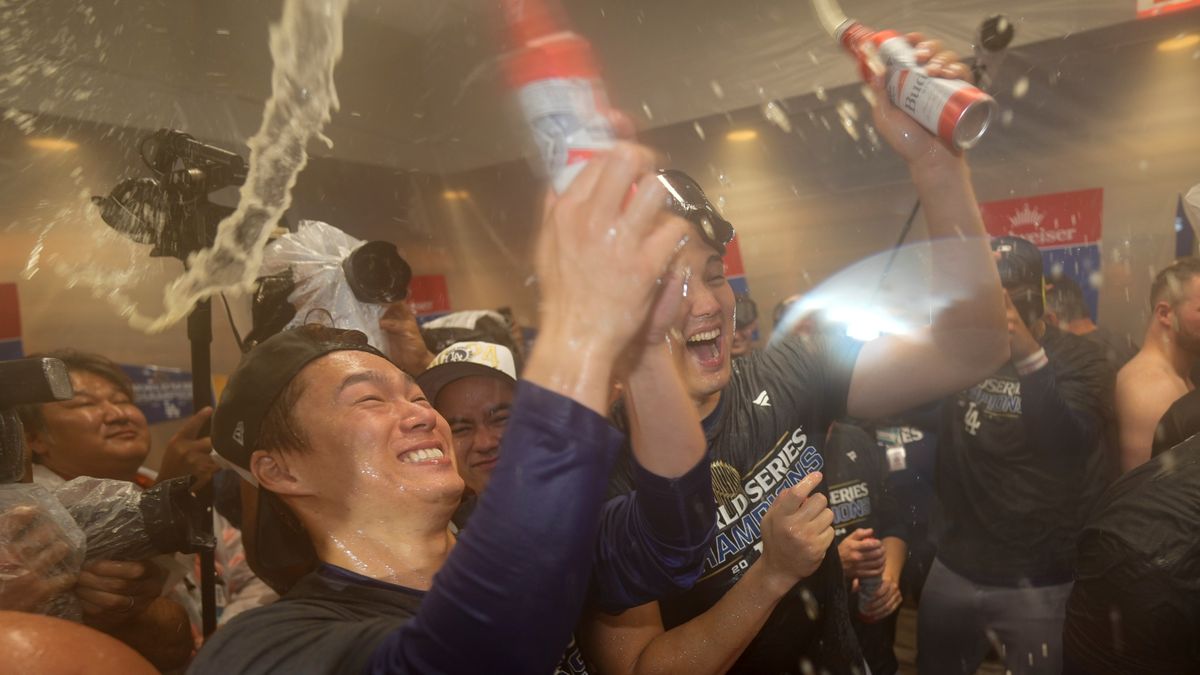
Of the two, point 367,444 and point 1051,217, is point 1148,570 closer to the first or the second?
A: point 367,444

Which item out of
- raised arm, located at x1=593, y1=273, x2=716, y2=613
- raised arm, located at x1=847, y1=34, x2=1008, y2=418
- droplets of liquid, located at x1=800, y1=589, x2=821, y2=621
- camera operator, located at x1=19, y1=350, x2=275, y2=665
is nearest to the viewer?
raised arm, located at x1=593, y1=273, x2=716, y2=613

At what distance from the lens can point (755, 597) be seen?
1.27 m

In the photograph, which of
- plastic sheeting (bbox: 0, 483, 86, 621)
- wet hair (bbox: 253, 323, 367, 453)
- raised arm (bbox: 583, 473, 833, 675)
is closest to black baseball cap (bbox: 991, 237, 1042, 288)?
raised arm (bbox: 583, 473, 833, 675)

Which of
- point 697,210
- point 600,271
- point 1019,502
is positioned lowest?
point 1019,502

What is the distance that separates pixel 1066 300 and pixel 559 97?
478 cm

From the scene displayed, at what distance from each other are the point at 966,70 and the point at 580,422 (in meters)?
0.91

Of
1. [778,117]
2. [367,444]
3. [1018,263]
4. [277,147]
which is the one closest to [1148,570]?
[1018,263]

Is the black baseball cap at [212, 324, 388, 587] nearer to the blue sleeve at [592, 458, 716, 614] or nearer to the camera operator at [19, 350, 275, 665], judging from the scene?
the camera operator at [19, 350, 275, 665]

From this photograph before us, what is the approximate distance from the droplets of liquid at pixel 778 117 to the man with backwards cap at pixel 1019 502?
161 centimetres

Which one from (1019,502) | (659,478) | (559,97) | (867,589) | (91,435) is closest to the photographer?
(559,97)

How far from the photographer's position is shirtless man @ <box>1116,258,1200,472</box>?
218 centimetres

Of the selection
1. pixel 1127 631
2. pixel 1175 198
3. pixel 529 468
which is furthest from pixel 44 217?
pixel 1175 198

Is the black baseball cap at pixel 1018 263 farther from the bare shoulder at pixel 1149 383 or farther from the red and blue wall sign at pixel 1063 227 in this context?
the red and blue wall sign at pixel 1063 227

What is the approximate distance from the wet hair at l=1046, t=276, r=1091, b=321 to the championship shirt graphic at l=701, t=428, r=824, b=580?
151 inches
